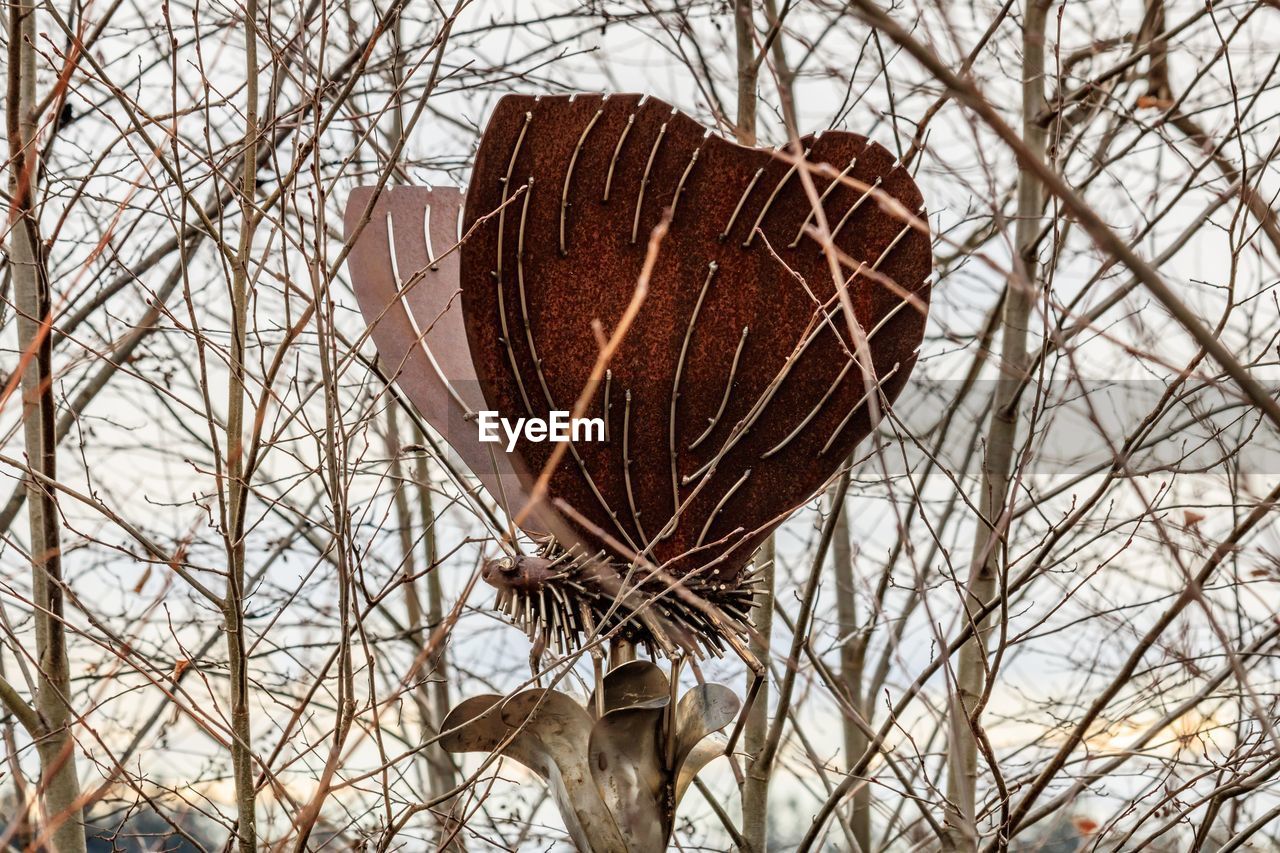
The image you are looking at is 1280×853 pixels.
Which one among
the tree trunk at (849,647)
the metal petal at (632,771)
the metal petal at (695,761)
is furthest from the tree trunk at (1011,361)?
the metal petal at (632,771)

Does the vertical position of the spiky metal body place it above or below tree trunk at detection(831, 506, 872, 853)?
below

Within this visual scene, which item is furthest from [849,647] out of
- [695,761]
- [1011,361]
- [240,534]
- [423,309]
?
[240,534]

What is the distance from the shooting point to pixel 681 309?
2.28m

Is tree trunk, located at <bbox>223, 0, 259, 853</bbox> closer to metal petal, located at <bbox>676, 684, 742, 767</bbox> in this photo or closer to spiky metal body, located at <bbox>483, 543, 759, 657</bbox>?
spiky metal body, located at <bbox>483, 543, 759, 657</bbox>

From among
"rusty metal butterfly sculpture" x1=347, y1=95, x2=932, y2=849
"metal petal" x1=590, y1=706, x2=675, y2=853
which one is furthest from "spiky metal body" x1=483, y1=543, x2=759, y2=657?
"metal petal" x1=590, y1=706, x2=675, y2=853

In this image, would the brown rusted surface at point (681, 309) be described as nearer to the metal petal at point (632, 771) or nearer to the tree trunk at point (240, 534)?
the metal petal at point (632, 771)

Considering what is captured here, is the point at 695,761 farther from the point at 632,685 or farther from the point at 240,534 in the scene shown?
the point at 240,534

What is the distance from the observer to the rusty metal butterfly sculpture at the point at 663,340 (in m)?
2.22

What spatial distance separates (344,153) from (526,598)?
10.5 feet

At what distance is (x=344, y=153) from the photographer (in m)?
4.95

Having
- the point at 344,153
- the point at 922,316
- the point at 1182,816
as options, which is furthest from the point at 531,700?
the point at 344,153

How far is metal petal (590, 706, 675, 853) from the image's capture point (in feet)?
7.34

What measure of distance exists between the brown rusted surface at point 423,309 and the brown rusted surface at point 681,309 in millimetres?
85

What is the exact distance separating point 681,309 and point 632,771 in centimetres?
78
